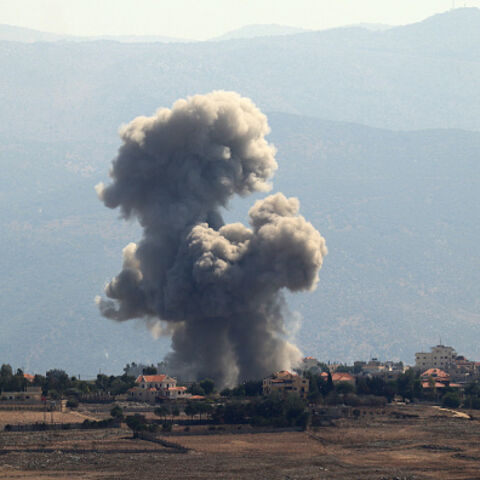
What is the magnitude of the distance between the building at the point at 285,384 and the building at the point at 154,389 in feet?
31.7

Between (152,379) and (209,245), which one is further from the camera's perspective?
(152,379)

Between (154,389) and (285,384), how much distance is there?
14.7 meters

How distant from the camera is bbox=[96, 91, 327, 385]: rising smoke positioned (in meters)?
145

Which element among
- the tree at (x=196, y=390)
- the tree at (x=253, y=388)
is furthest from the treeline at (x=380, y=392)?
the tree at (x=196, y=390)

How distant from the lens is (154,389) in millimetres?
147250

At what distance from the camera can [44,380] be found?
155 m

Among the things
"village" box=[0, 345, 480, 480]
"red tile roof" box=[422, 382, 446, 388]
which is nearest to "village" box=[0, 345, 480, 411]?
"village" box=[0, 345, 480, 480]

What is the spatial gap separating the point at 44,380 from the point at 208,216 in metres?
26.8

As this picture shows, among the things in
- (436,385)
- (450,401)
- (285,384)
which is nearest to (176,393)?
(285,384)

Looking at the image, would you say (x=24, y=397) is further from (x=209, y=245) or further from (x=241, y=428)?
(x=241, y=428)

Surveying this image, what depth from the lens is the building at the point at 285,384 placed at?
458ft

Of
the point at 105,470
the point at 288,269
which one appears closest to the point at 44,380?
the point at 288,269

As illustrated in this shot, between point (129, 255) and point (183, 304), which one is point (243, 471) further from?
point (129, 255)

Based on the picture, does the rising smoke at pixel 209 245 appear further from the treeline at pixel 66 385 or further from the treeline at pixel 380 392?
the treeline at pixel 66 385
